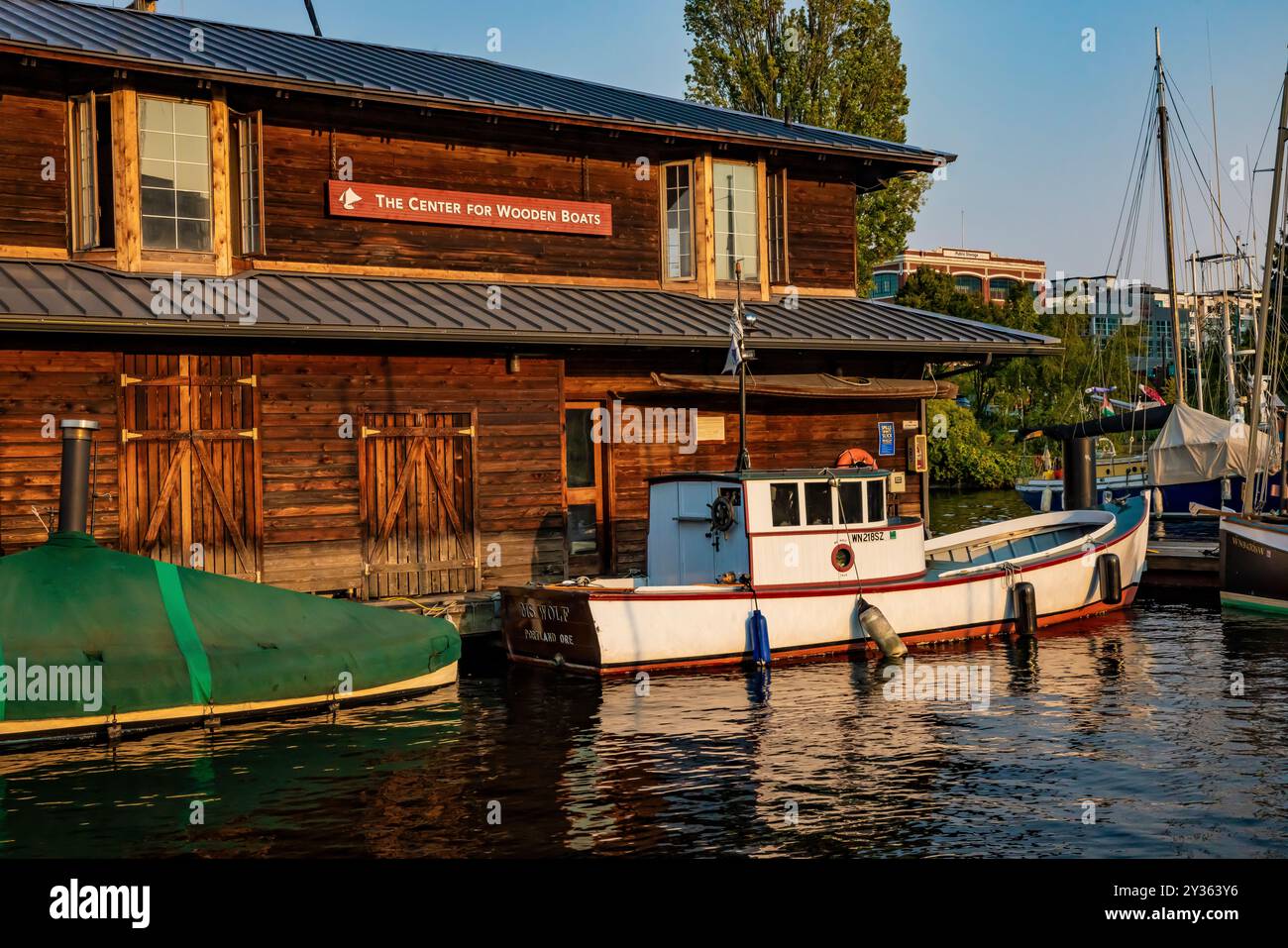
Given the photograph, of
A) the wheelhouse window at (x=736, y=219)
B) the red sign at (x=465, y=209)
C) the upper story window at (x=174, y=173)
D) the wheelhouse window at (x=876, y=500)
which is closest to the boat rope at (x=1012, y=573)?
the wheelhouse window at (x=876, y=500)

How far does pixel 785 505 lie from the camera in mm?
20281

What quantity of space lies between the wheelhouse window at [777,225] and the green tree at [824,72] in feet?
60.9

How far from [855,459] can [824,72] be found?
22963mm

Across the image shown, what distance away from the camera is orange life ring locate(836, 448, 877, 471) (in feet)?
83.6

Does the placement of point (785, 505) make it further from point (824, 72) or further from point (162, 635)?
point (824, 72)

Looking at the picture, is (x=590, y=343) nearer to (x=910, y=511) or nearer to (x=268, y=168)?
(x=268, y=168)

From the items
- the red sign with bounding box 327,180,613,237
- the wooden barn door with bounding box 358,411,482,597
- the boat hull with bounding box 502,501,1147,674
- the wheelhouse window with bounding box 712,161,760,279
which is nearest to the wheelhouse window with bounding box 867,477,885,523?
the boat hull with bounding box 502,501,1147,674

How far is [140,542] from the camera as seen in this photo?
19172mm

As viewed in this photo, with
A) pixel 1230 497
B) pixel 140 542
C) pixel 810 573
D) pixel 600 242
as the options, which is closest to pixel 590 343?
pixel 600 242

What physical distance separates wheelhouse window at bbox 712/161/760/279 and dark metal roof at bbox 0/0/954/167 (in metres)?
0.90

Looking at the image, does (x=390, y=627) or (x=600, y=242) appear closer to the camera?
(x=390, y=627)
